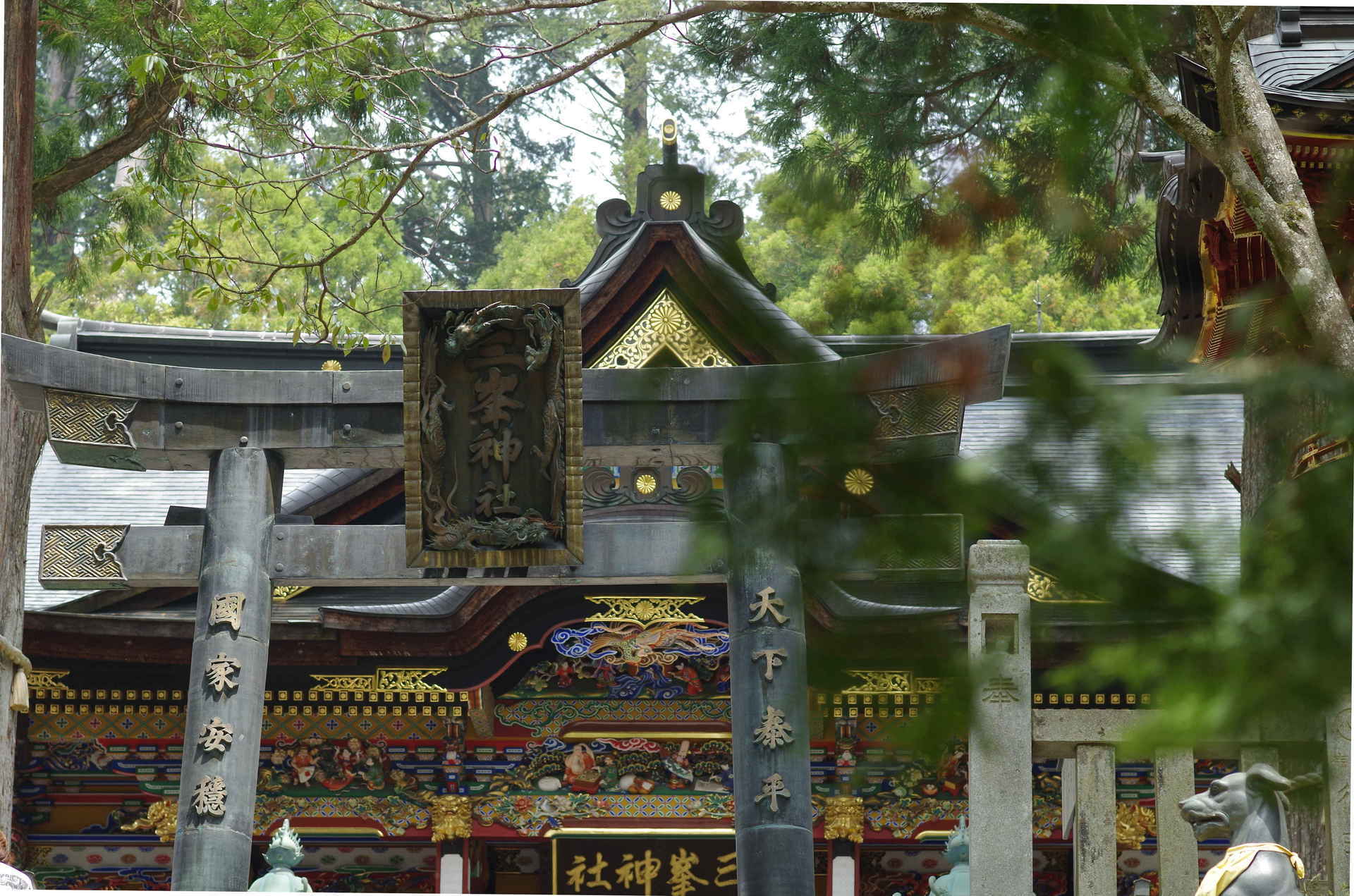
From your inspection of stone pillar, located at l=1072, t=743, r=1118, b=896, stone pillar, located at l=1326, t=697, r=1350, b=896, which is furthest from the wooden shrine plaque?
stone pillar, located at l=1326, t=697, r=1350, b=896

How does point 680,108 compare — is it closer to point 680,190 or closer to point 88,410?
point 680,190

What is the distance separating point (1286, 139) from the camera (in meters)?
6.82

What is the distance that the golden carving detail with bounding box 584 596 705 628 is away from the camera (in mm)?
9883

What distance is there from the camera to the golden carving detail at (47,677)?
9875mm

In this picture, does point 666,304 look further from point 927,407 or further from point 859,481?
point 859,481

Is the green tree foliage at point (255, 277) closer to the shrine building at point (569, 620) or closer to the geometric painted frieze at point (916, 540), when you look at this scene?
the shrine building at point (569, 620)

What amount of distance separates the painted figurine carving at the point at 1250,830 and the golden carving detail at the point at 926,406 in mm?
2203

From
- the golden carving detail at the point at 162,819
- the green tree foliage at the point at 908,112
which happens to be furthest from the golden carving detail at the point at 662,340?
the golden carving detail at the point at 162,819

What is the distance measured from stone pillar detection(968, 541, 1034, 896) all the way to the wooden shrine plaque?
8.36 ft

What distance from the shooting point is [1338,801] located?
5.87 meters

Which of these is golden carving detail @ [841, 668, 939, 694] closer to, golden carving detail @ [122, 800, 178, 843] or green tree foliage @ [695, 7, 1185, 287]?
green tree foliage @ [695, 7, 1185, 287]

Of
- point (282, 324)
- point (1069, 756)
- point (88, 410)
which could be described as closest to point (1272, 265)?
point (1069, 756)

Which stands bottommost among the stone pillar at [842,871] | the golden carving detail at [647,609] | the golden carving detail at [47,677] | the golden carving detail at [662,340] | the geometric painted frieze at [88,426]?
the stone pillar at [842,871]

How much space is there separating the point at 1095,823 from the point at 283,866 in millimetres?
4341
